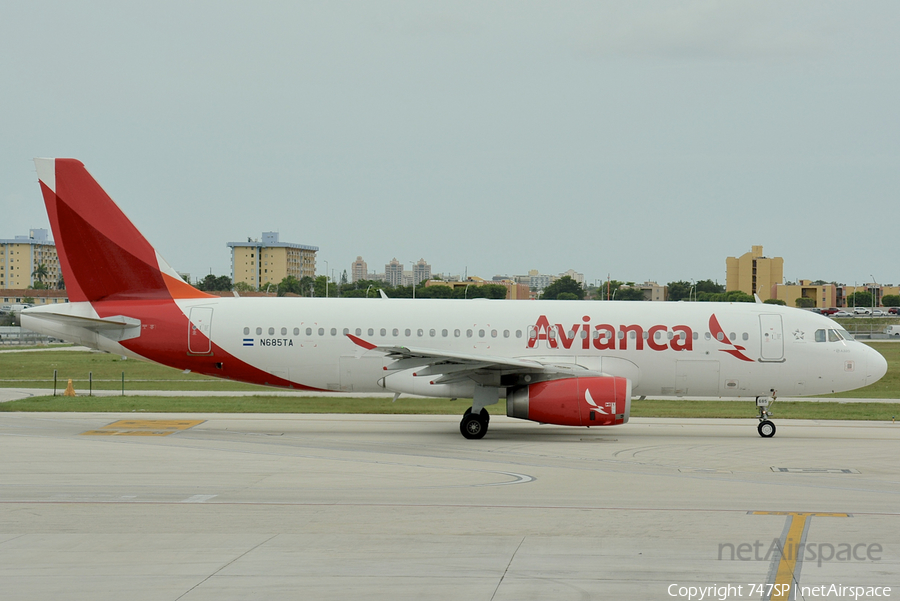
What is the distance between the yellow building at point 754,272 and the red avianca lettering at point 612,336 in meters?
133

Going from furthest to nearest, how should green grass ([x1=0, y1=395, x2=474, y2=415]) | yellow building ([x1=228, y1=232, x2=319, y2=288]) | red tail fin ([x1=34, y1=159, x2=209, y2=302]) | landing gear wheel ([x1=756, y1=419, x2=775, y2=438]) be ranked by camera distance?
yellow building ([x1=228, y1=232, x2=319, y2=288])
green grass ([x1=0, y1=395, x2=474, y2=415])
red tail fin ([x1=34, y1=159, x2=209, y2=302])
landing gear wheel ([x1=756, y1=419, x2=775, y2=438])

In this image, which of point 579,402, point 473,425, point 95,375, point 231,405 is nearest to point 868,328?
point 95,375

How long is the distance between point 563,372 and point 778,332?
6150 millimetres

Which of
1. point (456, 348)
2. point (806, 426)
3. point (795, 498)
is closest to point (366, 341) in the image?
point (456, 348)

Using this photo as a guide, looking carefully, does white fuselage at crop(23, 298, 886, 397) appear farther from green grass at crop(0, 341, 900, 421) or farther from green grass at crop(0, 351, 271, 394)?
green grass at crop(0, 351, 271, 394)

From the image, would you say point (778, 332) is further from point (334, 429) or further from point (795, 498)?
point (334, 429)

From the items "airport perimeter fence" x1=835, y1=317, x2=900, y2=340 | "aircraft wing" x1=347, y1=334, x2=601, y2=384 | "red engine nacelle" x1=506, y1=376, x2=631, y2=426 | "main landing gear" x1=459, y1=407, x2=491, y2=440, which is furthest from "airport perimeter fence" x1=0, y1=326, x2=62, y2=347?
"airport perimeter fence" x1=835, y1=317, x2=900, y2=340

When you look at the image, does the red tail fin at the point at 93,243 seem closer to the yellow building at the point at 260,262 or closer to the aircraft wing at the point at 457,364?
the aircraft wing at the point at 457,364

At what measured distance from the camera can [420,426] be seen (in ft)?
79.6

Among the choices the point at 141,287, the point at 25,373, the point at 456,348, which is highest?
the point at 141,287

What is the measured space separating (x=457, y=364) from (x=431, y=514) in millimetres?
8457

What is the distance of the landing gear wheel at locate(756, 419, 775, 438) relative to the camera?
73.0 feet

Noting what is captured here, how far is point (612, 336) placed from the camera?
2267cm

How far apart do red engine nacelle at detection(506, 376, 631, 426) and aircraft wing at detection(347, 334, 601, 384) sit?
2.25 ft
